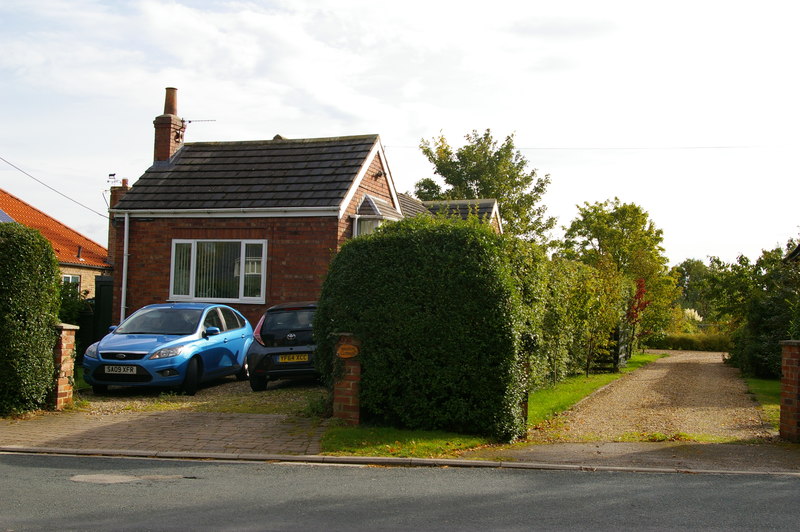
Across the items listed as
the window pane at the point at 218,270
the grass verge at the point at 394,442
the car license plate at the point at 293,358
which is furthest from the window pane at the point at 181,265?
the grass verge at the point at 394,442

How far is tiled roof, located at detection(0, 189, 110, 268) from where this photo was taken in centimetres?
3518

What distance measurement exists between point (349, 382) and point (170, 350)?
14.9ft

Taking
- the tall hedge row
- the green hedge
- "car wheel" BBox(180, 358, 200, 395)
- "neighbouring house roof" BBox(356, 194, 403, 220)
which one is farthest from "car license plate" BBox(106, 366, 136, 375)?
the green hedge

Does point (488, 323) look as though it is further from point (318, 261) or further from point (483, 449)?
point (318, 261)

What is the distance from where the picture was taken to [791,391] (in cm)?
949

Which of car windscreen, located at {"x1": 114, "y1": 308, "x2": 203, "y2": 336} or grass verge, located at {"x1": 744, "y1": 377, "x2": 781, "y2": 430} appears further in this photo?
car windscreen, located at {"x1": 114, "y1": 308, "x2": 203, "y2": 336}

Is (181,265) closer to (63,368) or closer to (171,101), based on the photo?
(171,101)

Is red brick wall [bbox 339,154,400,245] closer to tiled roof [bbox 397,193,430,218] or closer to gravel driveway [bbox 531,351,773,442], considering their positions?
tiled roof [bbox 397,193,430,218]

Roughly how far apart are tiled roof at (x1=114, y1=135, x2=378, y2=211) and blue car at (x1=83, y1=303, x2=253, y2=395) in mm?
4794

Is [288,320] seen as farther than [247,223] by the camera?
No

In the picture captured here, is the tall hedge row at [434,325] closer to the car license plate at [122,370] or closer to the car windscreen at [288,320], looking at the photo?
the car windscreen at [288,320]

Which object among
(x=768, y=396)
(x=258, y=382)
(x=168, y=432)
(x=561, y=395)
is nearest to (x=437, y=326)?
(x=168, y=432)

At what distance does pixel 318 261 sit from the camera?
18.1m

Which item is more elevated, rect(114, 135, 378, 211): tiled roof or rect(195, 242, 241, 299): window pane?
rect(114, 135, 378, 211): tiled roof
